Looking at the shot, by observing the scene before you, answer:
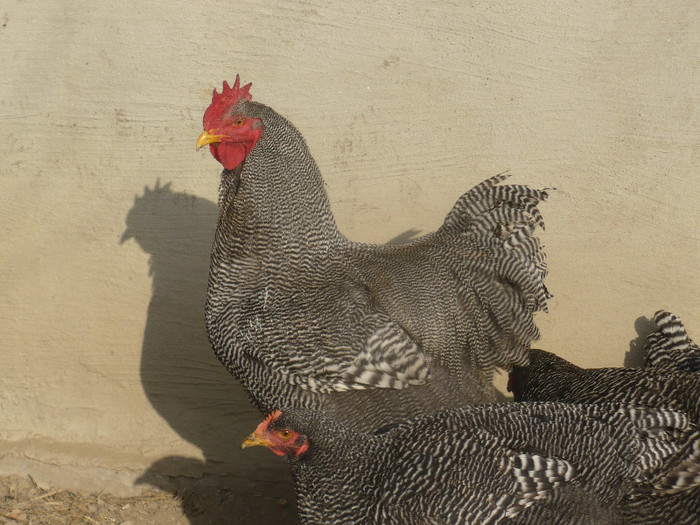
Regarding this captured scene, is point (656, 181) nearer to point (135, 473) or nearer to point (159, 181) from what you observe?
point (159, 181)

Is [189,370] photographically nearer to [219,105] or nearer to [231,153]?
[231,153]

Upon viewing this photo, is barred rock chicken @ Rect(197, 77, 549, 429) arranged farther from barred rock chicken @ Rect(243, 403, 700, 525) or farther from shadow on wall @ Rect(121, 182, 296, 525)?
shadow on wall @ Rect(121, 182, 296, 525)

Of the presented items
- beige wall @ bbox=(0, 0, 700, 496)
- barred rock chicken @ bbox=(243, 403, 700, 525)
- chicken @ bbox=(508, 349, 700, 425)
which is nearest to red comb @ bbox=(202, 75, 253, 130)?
beige wall @ bbox=(0, 0, 700, 496)

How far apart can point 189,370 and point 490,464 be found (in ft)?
9.00

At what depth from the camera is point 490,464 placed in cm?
326

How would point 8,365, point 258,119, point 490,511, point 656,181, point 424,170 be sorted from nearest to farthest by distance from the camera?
point 490,511, point 258,119, point 656,181, point 424,170, point 8,365

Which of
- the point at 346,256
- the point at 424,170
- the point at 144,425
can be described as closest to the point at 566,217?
the point at 424,170

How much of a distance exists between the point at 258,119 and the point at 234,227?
0.61 metres

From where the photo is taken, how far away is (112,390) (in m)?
5.38

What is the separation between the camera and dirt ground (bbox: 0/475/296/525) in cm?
491

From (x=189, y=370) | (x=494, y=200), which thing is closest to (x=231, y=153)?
(x=494, y=200)

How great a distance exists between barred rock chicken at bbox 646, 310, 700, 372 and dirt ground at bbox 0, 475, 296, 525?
2.56m

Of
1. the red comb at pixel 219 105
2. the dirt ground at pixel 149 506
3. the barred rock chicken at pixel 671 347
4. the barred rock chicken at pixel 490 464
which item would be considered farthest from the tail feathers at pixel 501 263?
→ the dirt ground at pixel 149 506

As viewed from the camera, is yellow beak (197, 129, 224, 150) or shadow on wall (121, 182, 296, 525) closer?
yellow beak (197, 129, 224, 150)
